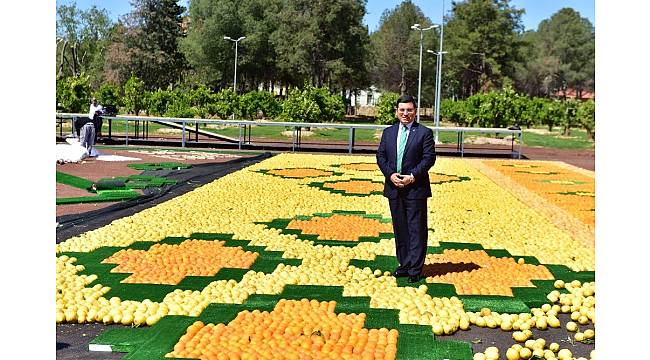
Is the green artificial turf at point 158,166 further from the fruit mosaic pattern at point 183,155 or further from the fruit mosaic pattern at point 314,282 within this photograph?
the fruit mosaic pattern at point 314,282

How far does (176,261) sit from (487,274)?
3.20m

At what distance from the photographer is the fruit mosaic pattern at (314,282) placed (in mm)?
5027

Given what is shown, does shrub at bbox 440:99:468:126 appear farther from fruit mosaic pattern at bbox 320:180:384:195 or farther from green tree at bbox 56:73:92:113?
fruit mosaic pattern at bbox 320:180:384:195

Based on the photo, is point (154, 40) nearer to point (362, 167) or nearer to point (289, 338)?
point (362, 167)

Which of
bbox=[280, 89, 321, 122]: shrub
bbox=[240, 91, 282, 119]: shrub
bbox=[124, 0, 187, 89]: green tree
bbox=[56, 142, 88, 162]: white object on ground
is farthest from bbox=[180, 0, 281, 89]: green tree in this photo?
bbox=[56, 142, 88, 162]: white object on ground

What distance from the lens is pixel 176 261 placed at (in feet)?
24.7

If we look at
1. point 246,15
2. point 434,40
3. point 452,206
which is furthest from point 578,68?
point 452,206

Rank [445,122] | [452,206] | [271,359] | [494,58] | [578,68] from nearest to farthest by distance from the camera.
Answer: [271,359] → [452,206] → [445,122] → [494,58] → [578,68]

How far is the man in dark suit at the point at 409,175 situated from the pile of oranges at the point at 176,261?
172 cm

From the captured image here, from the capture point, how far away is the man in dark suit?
260 inches

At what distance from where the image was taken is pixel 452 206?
1252 cm
